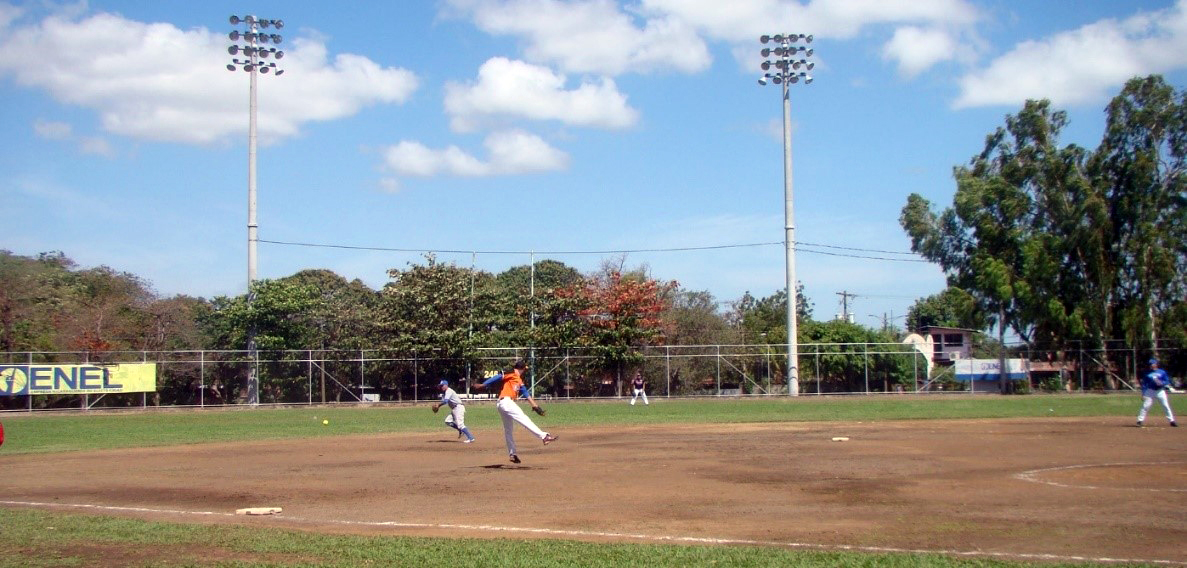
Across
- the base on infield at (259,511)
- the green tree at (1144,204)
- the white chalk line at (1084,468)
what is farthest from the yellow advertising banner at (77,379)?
the green tree at (1144,204)

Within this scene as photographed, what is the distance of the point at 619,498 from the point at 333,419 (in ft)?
80.6

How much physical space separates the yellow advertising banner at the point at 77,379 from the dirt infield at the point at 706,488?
24.1 m

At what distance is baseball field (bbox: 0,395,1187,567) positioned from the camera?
9438mm

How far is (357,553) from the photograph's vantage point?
9.38 meters

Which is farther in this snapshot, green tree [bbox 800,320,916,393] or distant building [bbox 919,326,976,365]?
distant building [bbox 919,326,976,365]

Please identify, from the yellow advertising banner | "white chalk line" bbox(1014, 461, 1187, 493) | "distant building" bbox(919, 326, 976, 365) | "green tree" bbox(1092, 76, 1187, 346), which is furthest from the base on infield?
"distant building" bbox(919, 326, 976, 365)

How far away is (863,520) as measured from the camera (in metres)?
11.3

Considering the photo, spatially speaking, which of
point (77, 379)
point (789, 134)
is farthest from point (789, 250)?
point (77, 379)

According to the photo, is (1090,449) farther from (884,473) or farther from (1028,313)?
(1028,313)

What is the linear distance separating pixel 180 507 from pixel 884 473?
10.4 metres

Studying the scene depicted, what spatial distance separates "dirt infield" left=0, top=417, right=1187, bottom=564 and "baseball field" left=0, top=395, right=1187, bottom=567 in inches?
2.2

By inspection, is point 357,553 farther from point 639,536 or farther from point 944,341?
point 944,341

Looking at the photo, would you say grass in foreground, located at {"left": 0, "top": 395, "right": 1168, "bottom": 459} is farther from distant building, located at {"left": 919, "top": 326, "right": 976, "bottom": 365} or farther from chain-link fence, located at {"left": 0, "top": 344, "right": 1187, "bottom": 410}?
distant building, located at {"left": 919, "top": 326, "right": 976, "bottom": 365}

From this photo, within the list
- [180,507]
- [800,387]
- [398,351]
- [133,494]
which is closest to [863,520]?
[180,507]
